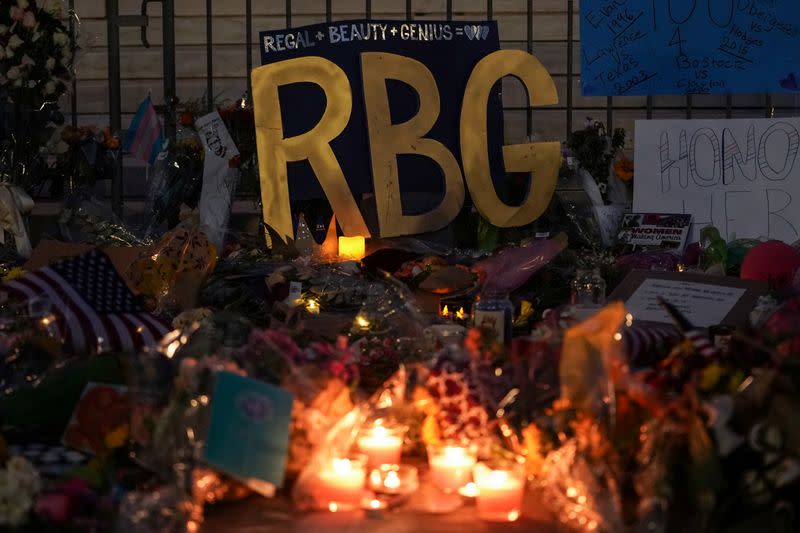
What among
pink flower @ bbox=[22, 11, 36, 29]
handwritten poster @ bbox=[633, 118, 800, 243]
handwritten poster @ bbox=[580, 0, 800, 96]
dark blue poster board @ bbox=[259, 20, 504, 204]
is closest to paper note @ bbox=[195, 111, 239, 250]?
dark blue poster board @ bbox=[259, 20, 504, 204]

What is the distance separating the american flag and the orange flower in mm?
2650

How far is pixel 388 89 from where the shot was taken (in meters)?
4.69

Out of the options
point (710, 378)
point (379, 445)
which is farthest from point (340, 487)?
point (710, 378)

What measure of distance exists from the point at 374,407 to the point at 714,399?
624 mm

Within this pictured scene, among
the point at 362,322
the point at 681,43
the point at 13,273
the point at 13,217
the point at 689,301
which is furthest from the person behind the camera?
the point at 681,43

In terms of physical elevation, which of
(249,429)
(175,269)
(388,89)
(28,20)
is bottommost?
(249,429)

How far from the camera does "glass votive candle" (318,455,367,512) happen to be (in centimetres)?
206

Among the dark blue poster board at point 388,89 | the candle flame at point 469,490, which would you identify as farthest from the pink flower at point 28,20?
the candle flame at point 469,490

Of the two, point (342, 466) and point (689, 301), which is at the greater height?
point (689, 301)

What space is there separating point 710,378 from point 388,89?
117 inches

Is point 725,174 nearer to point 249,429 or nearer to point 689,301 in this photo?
point 689,301

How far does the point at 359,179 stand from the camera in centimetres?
463

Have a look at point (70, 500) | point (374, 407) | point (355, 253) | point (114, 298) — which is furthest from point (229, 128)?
point (70, 500)

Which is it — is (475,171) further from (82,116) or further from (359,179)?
(82,116)
